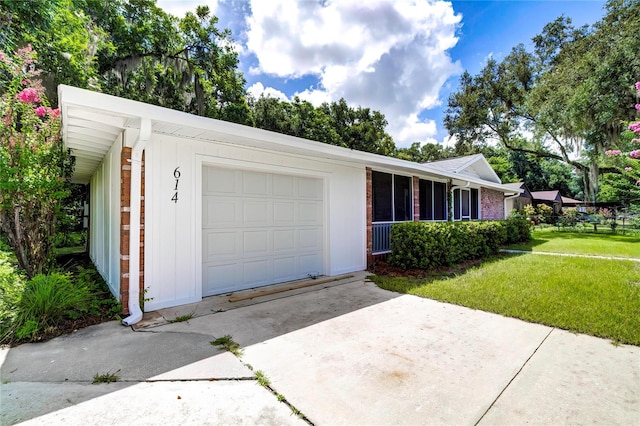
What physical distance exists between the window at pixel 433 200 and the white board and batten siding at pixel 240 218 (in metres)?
3.33

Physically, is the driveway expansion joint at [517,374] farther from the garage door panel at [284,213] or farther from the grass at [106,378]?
the garage door panel at [284,213]

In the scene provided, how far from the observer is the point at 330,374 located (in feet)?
8.96

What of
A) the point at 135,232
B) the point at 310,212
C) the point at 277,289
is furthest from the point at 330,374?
the point at 310,212

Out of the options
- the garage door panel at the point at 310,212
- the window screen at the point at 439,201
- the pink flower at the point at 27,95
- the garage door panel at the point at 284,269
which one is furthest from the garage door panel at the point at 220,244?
the window screen at the point at 439,201

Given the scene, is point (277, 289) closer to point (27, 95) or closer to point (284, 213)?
point (284, 213)

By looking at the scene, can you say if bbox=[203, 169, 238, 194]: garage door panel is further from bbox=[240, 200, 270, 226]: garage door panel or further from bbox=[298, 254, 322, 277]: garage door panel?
bbox=[298, 254, 322, 277]: garage door panel

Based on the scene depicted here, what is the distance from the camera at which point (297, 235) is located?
256 inches

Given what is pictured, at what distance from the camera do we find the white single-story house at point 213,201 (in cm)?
411

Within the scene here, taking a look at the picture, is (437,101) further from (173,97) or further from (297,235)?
(297,235)

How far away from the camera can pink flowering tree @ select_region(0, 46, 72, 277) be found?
183 inches

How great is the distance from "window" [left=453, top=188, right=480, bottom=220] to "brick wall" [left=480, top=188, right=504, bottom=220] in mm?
665

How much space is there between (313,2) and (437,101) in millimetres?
16361

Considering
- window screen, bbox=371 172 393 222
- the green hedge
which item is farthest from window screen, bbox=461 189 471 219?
window screen, bbox=371 172 393 222

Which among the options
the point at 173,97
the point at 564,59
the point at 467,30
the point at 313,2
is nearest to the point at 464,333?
the point at 313,2
